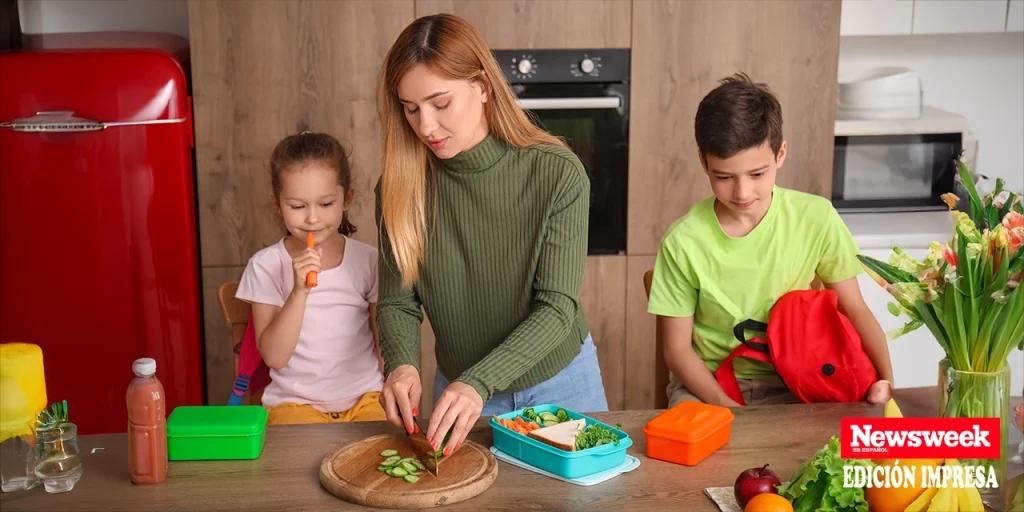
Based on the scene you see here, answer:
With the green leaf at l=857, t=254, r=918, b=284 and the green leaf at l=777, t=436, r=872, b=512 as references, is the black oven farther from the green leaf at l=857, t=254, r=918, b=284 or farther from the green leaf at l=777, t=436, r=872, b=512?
the green leaf at l=777, t=436, r=872, b=512

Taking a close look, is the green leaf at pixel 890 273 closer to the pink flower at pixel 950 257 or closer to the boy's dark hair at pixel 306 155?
the pink flower at pixel 950 257

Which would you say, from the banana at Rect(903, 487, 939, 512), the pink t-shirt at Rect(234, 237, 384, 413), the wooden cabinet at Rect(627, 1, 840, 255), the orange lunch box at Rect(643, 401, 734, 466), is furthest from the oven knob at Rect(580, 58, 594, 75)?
the banana at Rect(903, 487, 939, 512)

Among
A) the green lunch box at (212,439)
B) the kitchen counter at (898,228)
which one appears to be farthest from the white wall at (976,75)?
the green lunch box at (212,439)

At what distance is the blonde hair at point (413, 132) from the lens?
6.09 feet

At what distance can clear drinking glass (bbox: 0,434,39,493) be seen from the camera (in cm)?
160

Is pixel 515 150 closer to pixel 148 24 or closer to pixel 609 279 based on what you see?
pixel 609 279

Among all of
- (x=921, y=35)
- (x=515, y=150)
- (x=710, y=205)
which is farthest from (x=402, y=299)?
(x=921, y=35)

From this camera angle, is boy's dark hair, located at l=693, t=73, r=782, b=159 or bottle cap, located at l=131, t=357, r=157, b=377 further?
boy's dark hair, located at l=693, t=73, r=782, b=159

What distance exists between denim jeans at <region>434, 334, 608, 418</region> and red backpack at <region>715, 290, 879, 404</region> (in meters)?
0.34

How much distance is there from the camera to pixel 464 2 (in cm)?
305

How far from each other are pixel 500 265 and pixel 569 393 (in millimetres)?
298

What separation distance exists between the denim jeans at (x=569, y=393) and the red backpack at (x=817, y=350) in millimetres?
340

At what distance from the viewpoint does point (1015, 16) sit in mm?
3625

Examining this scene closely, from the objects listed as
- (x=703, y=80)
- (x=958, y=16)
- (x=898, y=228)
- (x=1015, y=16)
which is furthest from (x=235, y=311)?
(x=1015, y=16)
